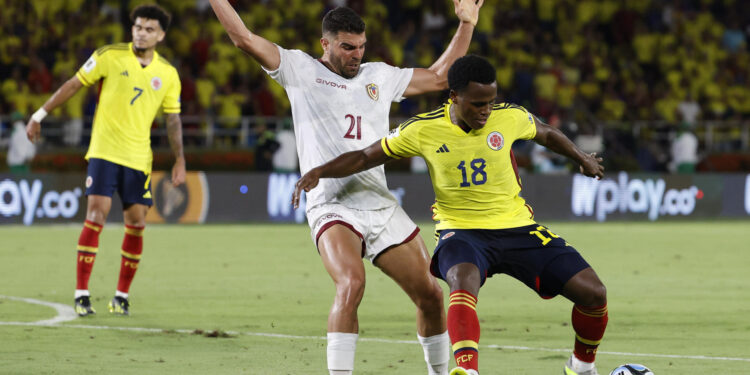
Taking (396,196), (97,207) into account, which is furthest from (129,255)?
(396,196)

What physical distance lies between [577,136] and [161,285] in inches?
511

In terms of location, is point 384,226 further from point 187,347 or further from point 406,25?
point 406,25

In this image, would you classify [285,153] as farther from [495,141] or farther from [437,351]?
[495,141]

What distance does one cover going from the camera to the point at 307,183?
6098mm

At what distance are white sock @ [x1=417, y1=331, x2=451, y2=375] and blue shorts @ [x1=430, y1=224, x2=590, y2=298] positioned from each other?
0.39 meters

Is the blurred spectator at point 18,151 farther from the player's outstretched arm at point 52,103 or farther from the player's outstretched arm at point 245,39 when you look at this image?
the player's outstretched arm at point 245,39

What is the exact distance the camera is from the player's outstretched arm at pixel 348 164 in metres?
6.14

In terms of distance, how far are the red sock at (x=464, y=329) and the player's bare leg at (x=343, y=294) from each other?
47cm

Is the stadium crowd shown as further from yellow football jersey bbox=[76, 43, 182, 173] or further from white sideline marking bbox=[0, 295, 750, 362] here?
white sideline marking bbox=[0, 295, 750, 362]

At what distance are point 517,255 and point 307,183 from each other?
1165 millimetres

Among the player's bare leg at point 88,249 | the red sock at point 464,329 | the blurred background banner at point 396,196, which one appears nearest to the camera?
the red sock at point 464,329

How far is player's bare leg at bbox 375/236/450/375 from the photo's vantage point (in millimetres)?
6297

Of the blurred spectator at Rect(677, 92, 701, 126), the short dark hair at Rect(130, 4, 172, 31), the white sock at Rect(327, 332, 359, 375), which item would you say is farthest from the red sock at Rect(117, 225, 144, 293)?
the blurred spectator at Rect(677, 92, 701, 126)

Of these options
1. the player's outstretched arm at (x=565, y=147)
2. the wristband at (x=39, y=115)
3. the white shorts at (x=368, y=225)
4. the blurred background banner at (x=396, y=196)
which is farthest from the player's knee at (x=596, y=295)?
the blurred background banner at (x=396, y=196)
